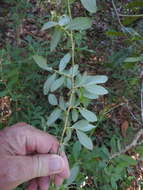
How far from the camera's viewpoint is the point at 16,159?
1180mm

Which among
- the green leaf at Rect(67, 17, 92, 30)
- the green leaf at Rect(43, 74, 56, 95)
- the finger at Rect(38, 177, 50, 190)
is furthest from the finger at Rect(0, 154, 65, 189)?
the green leaf at Rect(67, 17, 92, 30)

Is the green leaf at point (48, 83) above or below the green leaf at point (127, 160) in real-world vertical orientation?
above

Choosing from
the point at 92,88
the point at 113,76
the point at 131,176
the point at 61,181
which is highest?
the point at 92,88

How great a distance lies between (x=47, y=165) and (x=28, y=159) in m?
0.07

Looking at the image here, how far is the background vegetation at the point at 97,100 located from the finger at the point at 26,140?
0.06 metres

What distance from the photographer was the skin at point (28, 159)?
45.6 inches

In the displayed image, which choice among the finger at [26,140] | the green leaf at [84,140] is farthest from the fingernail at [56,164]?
the green leaf at [84,140]

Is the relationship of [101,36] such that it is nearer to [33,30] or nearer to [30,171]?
[33,30]

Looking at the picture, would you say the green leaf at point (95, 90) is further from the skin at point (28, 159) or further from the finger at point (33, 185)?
the finger at point (33, 185)

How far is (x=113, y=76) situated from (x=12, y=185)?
918 millimetres

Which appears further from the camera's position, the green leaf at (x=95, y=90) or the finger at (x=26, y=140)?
the finger at (x=26, y=140)

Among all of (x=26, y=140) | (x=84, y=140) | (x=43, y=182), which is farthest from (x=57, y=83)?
(x=43, y=182)

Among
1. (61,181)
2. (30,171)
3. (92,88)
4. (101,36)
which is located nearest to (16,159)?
(30,171)

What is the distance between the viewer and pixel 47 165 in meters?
1.17
